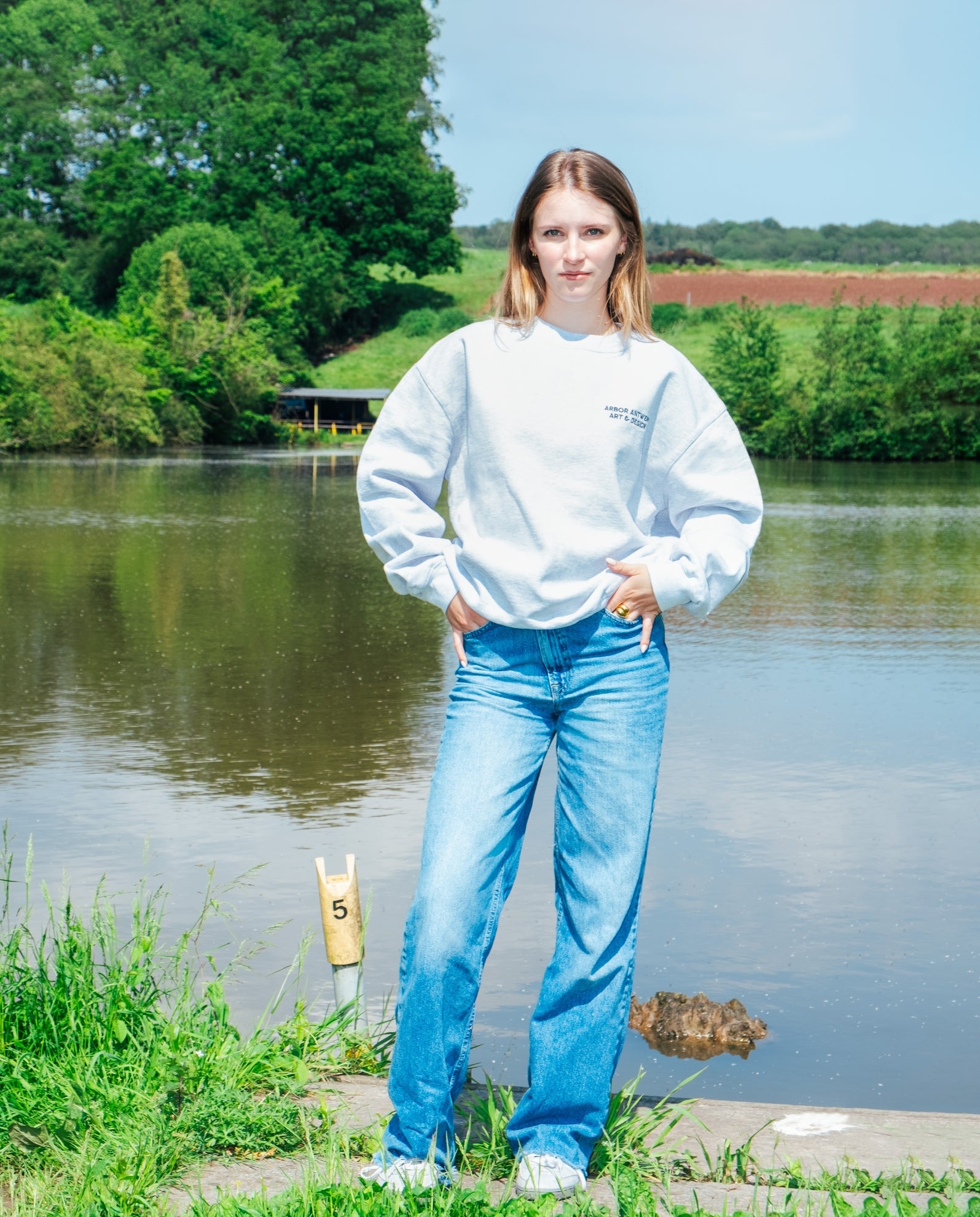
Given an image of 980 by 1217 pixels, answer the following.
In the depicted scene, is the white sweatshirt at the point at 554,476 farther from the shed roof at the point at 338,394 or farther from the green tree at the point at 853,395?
the shed roof at the point at 338,394

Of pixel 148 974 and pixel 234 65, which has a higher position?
pixel 234 65

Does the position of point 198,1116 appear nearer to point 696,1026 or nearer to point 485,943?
point 485,943

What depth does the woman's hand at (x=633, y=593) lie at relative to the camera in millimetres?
2727

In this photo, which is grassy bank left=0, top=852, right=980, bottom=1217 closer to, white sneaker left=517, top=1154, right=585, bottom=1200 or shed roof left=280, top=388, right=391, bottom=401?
white sneaker left=517, top=1154, right=585, bottom=1200

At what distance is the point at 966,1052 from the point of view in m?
4.20

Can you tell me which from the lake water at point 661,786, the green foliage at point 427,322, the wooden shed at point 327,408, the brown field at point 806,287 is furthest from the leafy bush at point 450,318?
the lake water at point 661,786

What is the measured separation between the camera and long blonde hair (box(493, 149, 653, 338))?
9.45 ft

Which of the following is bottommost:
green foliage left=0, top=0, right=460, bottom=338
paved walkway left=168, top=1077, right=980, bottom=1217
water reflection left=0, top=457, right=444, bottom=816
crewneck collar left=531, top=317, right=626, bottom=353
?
water reflection left=0, top=457, right=444, bottom=816

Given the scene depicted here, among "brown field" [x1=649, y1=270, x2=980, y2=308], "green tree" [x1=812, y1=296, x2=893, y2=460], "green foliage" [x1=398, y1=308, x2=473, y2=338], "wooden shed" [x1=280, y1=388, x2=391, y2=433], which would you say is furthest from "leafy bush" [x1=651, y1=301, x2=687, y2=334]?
"green foliage" [x1=398, y1=308, x2=473, y2=338]

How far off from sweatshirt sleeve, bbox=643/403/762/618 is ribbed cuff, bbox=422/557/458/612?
371mm

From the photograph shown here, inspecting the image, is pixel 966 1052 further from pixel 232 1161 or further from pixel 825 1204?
pixel 232 1161

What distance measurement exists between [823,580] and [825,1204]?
12.7 meters

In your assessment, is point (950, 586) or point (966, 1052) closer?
point (966, 1052)

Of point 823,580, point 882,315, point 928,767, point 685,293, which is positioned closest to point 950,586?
point 823,580
